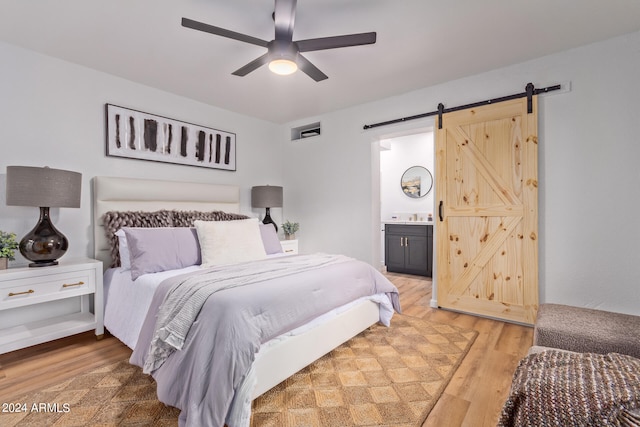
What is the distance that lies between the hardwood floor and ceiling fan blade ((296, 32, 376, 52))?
2268 mm

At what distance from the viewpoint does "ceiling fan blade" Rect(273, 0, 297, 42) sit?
1.80 metres

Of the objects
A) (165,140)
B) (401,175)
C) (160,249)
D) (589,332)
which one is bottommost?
(589,332)

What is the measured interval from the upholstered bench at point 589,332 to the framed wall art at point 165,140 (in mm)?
3722

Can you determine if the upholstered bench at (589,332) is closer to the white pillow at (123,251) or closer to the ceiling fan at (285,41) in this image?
the ceiling fan at (285,41)

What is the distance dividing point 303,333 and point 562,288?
243 cm

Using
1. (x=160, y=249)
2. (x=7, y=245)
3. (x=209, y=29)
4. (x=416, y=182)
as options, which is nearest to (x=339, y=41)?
(x=209, y=29)

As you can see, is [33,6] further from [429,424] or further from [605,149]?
[605,149]

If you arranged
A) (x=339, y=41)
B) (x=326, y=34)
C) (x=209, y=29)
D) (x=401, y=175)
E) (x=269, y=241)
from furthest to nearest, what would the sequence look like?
(x=401, y=175)
(x=269, y=241)
(x=326, y=34)
(x=339, y=41)
(x=209, y=29)

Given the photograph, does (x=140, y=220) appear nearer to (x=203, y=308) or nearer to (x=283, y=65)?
(x=203, y=308)

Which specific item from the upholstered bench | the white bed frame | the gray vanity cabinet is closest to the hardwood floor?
the upholstered bench

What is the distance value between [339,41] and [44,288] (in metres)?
2.83

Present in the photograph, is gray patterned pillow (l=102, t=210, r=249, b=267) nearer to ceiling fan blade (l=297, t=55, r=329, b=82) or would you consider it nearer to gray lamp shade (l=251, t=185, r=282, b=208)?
gray lamp shade (l=251, t=185, r=282, b=208)

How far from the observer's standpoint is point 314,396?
177 centimetres

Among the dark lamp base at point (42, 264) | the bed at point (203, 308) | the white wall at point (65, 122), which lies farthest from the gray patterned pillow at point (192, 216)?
the dark lamp base at point (42, 264)
